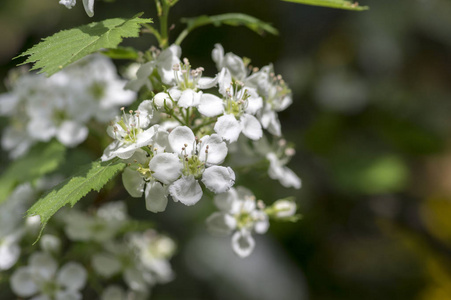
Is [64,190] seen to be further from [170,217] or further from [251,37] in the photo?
[251,37]

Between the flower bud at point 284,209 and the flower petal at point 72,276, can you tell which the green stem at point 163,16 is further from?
the flower petal at point 72,276

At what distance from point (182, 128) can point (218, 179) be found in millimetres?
122

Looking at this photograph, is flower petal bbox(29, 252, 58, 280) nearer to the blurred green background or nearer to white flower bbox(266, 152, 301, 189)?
white flower bbox(266, 152, 301, 189)

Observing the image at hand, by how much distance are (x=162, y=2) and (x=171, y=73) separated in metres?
0.19

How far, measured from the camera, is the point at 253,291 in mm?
2871

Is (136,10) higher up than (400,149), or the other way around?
(136,10)

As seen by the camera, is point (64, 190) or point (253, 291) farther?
point (253, 291)

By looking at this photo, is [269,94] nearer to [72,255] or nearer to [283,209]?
[283,209]

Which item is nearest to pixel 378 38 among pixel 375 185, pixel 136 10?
pixel 375 185

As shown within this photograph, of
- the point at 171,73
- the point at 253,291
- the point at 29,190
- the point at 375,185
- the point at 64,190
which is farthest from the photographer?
the point at 253,291

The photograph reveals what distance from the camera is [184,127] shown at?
102cm

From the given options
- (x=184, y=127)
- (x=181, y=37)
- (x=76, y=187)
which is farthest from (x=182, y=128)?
(x=181, y=37)

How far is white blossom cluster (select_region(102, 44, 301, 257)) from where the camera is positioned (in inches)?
39.6

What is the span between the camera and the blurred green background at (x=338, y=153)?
2820mm
